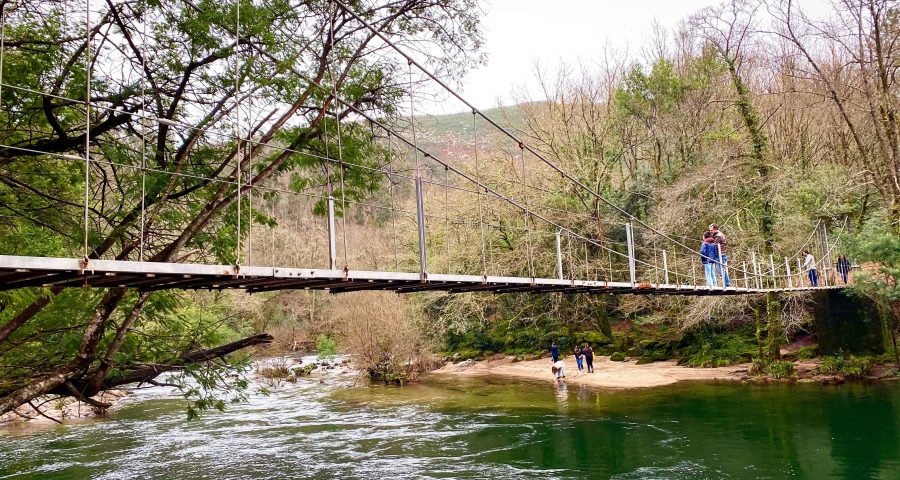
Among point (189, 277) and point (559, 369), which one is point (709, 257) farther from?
point (189, 277)

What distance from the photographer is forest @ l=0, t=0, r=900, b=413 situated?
5.19m

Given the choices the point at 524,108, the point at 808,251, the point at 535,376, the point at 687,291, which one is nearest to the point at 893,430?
the point at 687,291

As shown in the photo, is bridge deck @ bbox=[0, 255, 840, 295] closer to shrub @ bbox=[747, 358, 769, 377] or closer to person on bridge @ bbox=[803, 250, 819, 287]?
person on bridge @ bbox=[803, 250, 819, 287]

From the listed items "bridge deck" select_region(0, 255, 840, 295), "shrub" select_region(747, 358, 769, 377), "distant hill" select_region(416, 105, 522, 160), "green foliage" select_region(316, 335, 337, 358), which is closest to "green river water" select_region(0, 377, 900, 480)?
"shrub" select_region(747, 358, 769, 377)

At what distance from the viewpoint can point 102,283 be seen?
328cm

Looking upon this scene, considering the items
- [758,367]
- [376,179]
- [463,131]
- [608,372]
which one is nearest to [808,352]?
[758,367]

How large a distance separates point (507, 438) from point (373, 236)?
14.9 m

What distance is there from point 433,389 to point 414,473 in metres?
7.41

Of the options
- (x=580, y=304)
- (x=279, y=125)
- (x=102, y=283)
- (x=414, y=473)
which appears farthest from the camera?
(x=580, y=304)

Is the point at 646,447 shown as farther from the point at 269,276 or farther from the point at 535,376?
the point at 535,376

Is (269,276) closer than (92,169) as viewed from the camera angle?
Yes

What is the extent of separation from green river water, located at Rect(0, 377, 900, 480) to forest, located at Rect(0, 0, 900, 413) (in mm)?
1201

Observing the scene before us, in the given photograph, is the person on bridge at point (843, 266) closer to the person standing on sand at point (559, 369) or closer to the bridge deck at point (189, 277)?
the person standing on sand at point (559, 369)

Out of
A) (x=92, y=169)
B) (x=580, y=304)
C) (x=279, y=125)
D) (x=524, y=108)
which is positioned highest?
(x=524, y=108)
